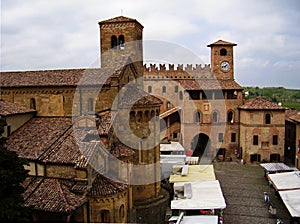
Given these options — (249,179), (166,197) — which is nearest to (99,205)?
(166,197)

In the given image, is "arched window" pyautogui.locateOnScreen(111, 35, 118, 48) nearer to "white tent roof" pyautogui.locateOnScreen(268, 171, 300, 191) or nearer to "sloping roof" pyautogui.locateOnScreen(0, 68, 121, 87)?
"sloping roof" pyautogui.locateOnScreen(0, 68, 121, 87)

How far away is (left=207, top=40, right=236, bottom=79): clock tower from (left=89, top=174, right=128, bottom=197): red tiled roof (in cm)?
2791

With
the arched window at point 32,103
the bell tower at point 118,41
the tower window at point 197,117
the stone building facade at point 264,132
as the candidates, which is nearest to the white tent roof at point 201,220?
the bell tower at point 118,41

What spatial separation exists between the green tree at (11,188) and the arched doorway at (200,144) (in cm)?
3070

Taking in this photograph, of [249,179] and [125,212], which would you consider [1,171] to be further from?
[249,179]

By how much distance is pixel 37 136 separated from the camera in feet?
70.3

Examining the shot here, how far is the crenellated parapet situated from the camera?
44.1 metres

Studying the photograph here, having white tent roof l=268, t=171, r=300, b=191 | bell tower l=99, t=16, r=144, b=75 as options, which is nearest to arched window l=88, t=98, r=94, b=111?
bell tower l=99, t=16, r=144, b=75

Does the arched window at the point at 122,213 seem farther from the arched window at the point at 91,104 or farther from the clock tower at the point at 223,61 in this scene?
the clock tower at the point at 223,61

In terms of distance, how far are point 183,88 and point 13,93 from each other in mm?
22223

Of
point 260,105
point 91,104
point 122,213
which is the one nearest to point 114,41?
point 91,104

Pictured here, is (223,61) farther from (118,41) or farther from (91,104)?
(91,104)

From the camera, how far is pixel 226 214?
23781 mm

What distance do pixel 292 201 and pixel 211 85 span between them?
2128 centimetres
